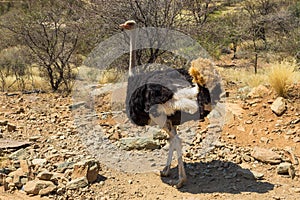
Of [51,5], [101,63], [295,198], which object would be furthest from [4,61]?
[295,198]

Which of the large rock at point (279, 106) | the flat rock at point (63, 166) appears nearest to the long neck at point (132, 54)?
the flat rock at point (63, 166)

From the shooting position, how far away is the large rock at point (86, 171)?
4.57 metres

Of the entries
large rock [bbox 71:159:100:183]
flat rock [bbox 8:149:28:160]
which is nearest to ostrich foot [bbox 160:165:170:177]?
large rock [bbox 71:159:100:183]

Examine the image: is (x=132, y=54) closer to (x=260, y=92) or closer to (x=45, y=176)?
(x=45, y=176)

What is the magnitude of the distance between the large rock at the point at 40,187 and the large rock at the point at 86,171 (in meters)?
0.29

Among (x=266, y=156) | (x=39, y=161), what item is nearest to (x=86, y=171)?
(x=39, y=161)

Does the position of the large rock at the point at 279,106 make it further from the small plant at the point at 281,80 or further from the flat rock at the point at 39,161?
the flat rock at the point at 39,161

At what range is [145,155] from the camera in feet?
17.5

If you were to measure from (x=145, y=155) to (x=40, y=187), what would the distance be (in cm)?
142

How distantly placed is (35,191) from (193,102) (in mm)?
1832

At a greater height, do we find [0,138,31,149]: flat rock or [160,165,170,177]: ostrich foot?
[0,138,31,149]: flat rock

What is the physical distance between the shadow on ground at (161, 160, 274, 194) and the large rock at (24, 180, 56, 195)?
3.98 feet

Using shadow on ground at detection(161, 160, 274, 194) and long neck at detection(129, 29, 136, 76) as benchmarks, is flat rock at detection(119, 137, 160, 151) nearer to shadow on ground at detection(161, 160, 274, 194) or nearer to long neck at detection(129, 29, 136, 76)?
shadow on ground at detection(161, 160, 274, 194)

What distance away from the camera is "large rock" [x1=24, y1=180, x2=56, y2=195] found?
14.4 ft
